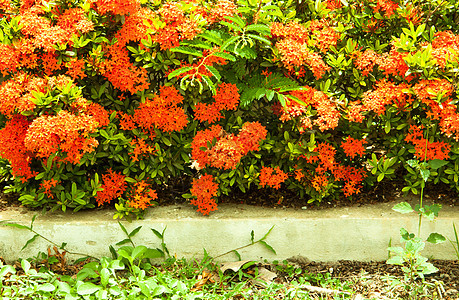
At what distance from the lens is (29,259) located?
3318mm

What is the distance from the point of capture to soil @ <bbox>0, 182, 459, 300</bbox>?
9.89 feet

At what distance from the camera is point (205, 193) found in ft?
10.6

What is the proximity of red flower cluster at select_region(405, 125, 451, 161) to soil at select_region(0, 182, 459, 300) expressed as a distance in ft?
1.58

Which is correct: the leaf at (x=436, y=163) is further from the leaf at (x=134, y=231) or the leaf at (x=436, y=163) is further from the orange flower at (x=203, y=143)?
the leaf at (x=134, y=231)

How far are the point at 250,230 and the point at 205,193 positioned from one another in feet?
1.36

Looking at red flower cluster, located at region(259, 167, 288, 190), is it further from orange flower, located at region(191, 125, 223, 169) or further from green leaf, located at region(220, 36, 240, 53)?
green leaf, located at region(220, 36, 240, 53)

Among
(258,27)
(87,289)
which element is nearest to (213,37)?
(258,27)

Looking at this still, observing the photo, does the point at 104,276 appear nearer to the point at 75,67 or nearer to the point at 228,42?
the point at 75,67

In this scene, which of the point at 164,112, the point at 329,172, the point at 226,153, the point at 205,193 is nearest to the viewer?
the point at 226,153

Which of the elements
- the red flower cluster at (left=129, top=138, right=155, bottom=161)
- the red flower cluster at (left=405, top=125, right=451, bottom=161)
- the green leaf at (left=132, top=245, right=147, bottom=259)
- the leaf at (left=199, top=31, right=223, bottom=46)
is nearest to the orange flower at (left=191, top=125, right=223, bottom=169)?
the red flower cluster at (left=129, top=138, right=155, bottom=161)

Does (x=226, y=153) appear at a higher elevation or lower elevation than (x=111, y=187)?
higher

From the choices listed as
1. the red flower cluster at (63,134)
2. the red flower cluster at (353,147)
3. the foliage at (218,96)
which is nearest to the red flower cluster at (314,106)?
the foliage at (218,96)

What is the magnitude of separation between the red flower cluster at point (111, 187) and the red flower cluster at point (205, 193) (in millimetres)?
517

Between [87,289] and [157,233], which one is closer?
[87,289]
